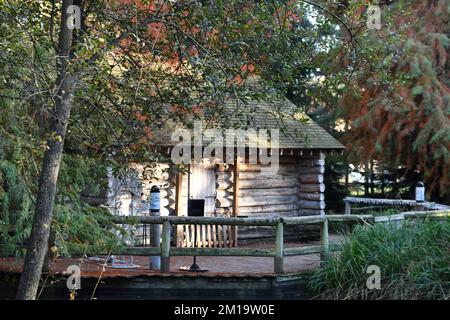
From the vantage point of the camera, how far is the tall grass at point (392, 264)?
9.12m

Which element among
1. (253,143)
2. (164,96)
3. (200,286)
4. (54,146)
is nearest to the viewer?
(54,146)

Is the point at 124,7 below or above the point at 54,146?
above

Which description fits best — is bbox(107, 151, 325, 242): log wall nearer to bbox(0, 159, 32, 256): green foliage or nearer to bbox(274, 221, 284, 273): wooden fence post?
bbox(274, 221, 284, 273): wooden fence post

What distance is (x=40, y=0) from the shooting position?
9305 mm

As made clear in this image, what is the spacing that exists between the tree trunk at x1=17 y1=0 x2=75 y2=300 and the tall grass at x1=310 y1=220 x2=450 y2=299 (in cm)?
455

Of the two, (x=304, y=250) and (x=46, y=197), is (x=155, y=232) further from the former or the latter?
(x=46, y=197)

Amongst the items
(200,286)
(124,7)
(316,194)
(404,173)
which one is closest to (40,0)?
(124,7)

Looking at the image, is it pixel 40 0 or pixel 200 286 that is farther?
pixel 200 286

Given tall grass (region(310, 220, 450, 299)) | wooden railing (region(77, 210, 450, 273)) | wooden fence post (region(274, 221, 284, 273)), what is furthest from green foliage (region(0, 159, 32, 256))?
tall grass (region(310, 220, 450, 299))

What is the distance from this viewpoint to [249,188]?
1576 centimetres

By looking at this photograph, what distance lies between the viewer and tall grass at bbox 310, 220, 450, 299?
9.12 m
